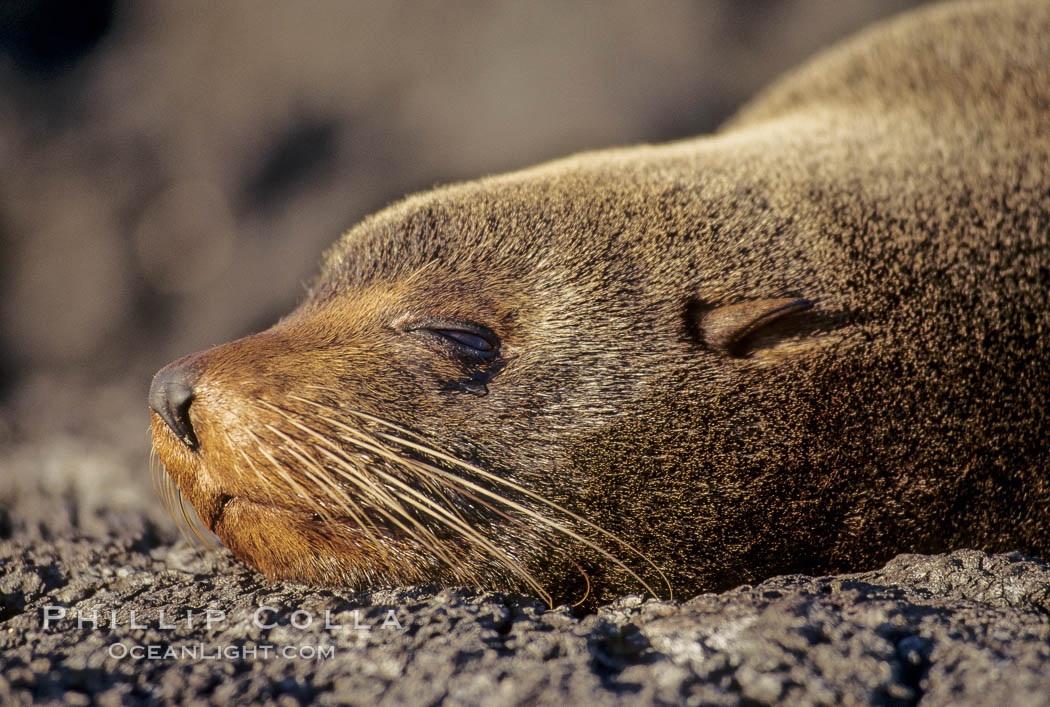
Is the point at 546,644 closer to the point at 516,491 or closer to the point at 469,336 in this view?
the point at 516,491

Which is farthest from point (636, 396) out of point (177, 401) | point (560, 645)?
point (177, 401)

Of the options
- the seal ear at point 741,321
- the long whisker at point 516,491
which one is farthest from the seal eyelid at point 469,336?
the seal ear at point 741,321

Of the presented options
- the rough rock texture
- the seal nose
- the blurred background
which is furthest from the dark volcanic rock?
the blurred background

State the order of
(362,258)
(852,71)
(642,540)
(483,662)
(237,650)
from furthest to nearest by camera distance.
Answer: (852,71) < (362,258) < (642,540) < (237,650) < (483,662)

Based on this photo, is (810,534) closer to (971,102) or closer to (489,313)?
(489,313)

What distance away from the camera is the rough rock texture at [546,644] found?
183 centimetres

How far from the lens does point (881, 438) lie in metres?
2.56

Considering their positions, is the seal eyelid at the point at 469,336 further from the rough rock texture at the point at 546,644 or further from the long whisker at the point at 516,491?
the rough rock texture at the point at 546,644

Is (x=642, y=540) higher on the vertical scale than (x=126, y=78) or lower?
lower

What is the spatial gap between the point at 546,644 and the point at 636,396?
2.72 feet

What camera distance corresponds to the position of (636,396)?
2.57m

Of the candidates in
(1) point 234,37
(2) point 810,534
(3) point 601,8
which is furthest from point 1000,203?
(1) point 234,37

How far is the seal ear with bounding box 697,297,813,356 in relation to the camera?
2666 millimetres

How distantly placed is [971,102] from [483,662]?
11.6 ft
